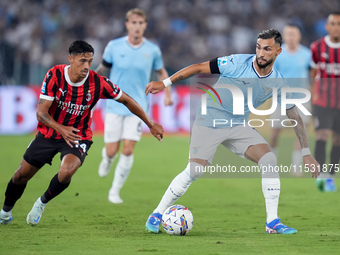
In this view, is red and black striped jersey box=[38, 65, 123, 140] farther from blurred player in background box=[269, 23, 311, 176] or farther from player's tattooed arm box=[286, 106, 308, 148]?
blurred player in background box=[269, 23, 311, 176]

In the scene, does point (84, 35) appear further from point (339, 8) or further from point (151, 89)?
point (151, 89)

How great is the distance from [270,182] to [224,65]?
124 centimetres

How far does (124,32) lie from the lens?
19078 millimetres

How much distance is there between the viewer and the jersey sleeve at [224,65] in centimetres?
645

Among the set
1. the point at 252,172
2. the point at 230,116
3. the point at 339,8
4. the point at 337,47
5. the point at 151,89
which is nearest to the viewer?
the point at 151,89

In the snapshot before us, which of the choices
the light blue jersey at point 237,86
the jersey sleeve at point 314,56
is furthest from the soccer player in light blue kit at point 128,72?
the light blue jersey at point 237,86

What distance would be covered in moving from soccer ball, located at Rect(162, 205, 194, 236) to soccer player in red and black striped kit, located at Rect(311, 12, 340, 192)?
174 inches

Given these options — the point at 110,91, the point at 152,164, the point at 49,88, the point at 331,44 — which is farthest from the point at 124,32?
the point at 49,88

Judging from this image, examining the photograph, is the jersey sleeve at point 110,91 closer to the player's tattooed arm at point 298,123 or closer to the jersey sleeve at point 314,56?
the player's tattooed arm at point 298,123

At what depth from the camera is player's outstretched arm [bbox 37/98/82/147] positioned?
21.0ft

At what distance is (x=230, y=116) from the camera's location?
6.75m

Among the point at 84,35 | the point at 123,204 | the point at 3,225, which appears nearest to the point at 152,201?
the point at 123,204

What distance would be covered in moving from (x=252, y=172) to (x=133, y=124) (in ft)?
11.6

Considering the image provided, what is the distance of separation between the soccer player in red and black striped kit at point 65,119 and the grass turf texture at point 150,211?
44 cm
